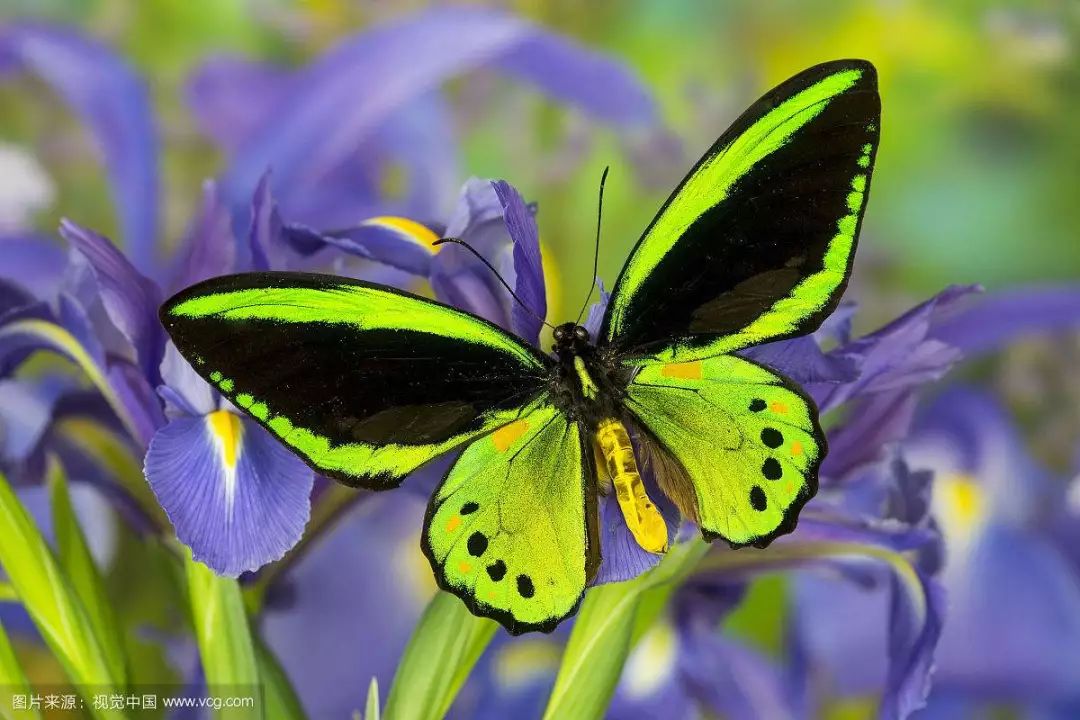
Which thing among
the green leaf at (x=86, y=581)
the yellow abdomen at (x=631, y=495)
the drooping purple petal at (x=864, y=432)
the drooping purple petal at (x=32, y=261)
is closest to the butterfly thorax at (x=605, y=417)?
the yellow abdomen at (x=631, y=495)

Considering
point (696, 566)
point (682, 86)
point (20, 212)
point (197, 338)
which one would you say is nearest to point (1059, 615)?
point (696, 566)

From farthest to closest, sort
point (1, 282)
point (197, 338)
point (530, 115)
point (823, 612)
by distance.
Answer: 1. point (530, 115)
2. point (823, 612)
3. point (1, 282)
4. point (197, 338)

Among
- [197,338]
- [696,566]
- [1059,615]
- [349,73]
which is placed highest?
[349,73]

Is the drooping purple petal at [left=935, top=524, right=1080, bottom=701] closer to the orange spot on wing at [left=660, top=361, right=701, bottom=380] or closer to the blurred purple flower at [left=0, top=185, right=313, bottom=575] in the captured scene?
the orange spot on wing at [left=660, top=361, right=701, bottom=380]

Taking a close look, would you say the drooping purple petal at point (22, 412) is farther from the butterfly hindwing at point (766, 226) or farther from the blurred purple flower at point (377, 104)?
the butterfly hindwing at point (766, 226)

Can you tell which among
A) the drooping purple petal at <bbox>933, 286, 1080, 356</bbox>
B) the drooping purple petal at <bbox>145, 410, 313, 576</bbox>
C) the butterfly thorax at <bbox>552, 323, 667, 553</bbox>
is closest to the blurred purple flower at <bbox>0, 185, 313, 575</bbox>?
the drooping purple petal at <bbox>145, 410, 313, 576</bbox>

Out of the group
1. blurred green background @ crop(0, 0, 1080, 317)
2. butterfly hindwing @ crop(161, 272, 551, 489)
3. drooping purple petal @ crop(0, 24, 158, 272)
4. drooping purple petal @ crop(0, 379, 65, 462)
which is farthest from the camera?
blurred green background @ crop(0, 0, 1080, 317)

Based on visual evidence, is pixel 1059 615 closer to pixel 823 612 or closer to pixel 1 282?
pixel 823 612
